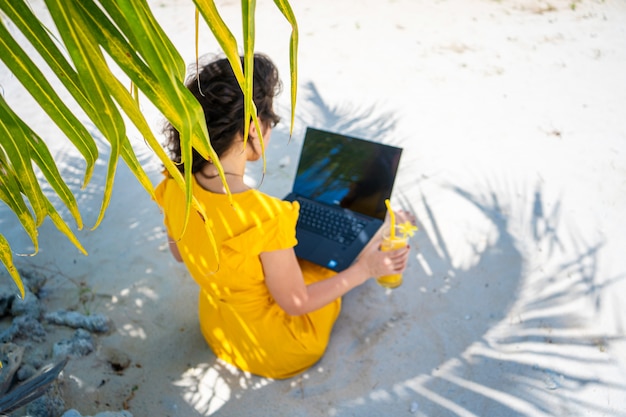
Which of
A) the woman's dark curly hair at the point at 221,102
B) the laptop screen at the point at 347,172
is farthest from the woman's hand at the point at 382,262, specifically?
the woman's dark curly hair at the point at 221,102

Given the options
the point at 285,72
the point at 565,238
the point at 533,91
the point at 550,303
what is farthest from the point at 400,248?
the point at 285,72

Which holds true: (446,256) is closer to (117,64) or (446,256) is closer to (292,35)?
(292,35)

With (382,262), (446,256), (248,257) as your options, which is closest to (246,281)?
(248,257)

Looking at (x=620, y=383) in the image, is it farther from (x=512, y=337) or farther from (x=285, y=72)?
(x=285, y=72)

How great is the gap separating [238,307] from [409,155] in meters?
1.39

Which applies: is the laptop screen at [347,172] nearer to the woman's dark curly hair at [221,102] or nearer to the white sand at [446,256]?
the white sand at [446,256]

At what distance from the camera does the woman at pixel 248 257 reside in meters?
1.39

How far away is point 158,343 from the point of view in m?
1.94

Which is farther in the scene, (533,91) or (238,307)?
(533,91)

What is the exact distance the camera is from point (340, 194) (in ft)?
6.63

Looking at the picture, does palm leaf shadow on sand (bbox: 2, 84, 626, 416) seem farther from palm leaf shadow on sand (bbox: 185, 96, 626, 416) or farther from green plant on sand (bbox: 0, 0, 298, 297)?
green plant on sand (bbox: 0, 0, 298, 297)

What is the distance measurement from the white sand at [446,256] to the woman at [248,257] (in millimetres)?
140

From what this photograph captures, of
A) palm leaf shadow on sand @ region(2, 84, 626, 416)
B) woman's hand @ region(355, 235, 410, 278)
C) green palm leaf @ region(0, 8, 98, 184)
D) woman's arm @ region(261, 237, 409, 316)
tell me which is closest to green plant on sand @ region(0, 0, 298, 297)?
green palm leaf @ region(0, 8, 98, 184)

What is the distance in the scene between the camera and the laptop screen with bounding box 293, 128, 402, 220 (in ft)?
6.32
